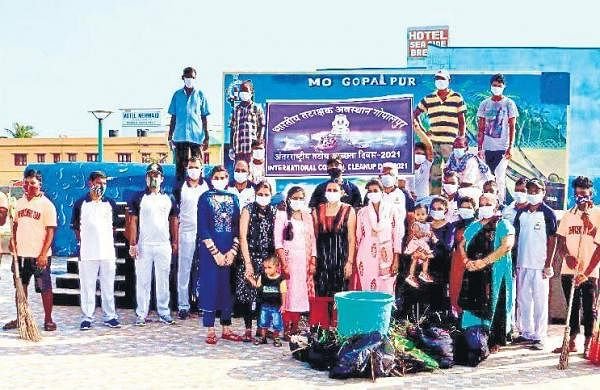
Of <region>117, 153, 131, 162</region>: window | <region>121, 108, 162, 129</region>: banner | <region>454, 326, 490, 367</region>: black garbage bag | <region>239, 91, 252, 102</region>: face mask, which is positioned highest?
<region>121, 108, 162, 129</region>: banner

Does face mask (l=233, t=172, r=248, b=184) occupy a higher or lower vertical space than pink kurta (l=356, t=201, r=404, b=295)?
higher

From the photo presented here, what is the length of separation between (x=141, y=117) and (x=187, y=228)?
40384mm

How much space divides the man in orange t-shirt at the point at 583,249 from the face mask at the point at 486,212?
2.41 ft

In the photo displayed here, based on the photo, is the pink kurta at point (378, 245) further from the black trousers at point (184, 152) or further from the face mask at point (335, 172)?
the black trousers at point (184, 152)

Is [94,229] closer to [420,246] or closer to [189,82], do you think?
[189,82]

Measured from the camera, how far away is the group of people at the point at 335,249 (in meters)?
6.78

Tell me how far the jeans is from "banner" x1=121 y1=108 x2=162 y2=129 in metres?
40.5

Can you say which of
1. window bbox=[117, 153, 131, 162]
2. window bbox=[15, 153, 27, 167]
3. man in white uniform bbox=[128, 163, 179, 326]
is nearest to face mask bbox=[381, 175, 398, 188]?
man in white uniform bbox=[128, 163, 179, 326]

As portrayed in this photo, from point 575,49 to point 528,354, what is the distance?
14435mm

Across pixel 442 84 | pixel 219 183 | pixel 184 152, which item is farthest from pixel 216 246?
pixel 442 84

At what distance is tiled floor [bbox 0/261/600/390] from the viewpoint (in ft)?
19.4

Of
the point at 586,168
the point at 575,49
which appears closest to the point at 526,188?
the point at 586,168

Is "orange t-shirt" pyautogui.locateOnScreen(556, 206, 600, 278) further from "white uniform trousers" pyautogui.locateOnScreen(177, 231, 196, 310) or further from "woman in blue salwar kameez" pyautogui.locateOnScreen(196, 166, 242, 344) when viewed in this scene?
"white uniform trousers" pyautogui.locateOnScreen(177, 231, 196, 310)

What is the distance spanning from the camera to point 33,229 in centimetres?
776
